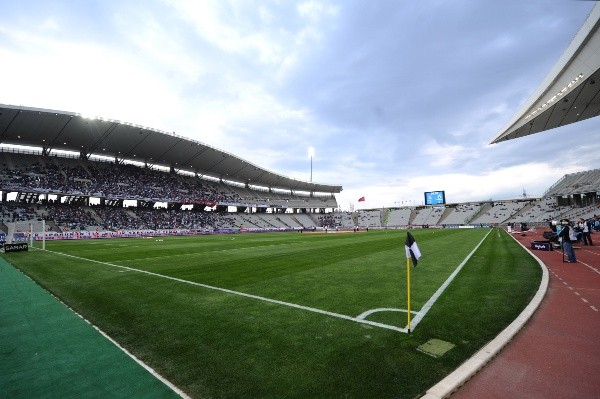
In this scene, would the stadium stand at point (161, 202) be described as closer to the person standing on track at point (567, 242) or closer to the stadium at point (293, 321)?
the stadium at point (293, 321)

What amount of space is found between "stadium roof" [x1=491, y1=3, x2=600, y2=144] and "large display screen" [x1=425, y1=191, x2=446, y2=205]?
73.2 m

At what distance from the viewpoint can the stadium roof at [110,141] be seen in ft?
140

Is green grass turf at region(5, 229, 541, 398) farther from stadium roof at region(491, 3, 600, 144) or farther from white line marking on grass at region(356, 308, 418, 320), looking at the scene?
stadium roof at region(491, 3, 600, 144)

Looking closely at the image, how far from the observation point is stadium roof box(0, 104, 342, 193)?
42.6m

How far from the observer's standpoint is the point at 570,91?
11672 mm

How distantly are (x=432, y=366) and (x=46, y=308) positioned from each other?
8.59 m

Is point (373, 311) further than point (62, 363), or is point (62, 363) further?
point (373, 311)

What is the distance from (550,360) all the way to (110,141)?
2451 inches

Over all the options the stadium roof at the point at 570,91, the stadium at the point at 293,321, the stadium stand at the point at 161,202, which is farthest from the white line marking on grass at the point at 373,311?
the stadium stand at the point at 161,202

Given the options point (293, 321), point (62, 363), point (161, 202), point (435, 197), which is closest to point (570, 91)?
point (293, 321)

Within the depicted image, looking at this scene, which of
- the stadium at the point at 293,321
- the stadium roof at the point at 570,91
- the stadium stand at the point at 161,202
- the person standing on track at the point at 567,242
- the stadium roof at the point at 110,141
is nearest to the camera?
the stadium at the point at 293,321

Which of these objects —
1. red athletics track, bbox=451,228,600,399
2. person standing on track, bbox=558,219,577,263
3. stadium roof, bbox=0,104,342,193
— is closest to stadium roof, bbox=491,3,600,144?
person standing on track, bbox=558,219,577,263

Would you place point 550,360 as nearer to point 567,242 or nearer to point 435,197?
point 567,242

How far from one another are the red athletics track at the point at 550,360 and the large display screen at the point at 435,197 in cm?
8603
